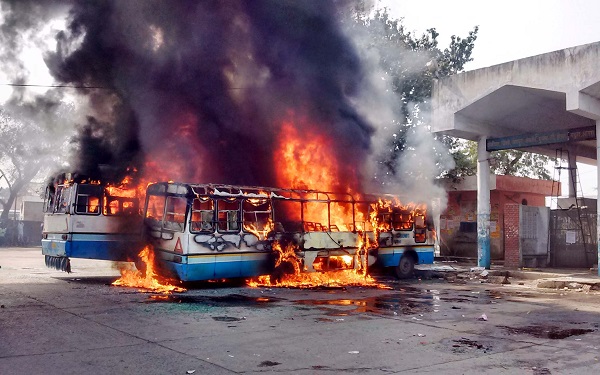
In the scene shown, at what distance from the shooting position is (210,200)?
39.9 ft

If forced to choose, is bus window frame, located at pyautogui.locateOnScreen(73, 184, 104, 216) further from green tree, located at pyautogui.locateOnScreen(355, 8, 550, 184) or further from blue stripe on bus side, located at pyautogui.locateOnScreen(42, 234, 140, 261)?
green tree, located at pyautogui.locateOnScreen(355, 8, 550, 184)

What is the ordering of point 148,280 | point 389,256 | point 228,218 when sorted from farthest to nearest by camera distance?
point 389,256
point 148,280
point 228,218

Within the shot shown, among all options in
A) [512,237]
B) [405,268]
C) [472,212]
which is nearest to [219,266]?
[405,268]

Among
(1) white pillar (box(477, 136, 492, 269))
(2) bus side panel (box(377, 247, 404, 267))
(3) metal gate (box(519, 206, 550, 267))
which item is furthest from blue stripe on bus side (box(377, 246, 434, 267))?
(3) metal gate (box(519, 206, 550, 267))

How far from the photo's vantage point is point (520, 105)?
1766cm

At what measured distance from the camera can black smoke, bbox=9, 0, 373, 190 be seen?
49.9 feet

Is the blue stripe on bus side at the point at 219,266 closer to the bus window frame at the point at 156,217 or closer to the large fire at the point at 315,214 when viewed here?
the large fire at the point at 315,214

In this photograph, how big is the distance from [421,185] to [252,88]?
8.11 metres

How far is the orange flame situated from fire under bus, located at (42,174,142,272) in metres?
0.38

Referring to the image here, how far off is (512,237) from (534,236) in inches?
37.1

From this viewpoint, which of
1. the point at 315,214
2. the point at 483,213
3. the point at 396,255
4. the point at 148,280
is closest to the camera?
the point at 148,280

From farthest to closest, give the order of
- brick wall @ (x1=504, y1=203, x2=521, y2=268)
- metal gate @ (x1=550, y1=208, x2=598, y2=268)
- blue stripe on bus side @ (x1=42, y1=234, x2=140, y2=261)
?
metal gate @ (x1=550, y1=208, x2=598, y2=268) → brick wall @ (x1=504, y1=203, x2=521, y2=268) → blue stripe on bus side @ (x1=42, y1=234, x2=140, y2=261)

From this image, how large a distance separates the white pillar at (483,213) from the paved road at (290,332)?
5.51m

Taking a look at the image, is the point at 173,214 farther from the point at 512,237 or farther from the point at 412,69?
the point at 412,69
